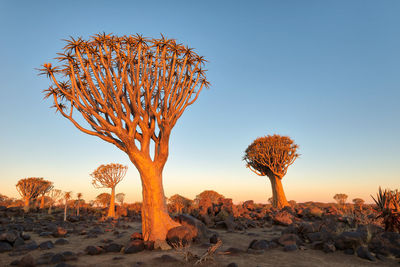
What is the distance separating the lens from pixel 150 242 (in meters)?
7.61

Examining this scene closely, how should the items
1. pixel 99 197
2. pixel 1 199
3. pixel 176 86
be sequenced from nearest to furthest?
1. pixel 176 86
2. pixel 99 197
3. pixel 1 199

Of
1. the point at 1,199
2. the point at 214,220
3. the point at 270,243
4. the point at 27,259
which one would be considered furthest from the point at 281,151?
the point at 1,199

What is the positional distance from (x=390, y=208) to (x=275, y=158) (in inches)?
541

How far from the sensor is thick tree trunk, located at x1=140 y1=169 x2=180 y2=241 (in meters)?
7.91

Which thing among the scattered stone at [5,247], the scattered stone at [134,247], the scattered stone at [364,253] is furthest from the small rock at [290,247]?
the scattered stone at [5,247]

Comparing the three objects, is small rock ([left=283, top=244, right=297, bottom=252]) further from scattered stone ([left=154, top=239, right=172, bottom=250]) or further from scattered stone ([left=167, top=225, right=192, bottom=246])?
scattered stone ([left=154, top=239, right=172, bottom=250])

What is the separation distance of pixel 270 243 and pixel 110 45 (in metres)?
9.31

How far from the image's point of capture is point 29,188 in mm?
29359

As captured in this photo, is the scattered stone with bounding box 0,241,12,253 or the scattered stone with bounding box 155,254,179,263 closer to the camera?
the scattered stone with bounding box 155,254,179,263

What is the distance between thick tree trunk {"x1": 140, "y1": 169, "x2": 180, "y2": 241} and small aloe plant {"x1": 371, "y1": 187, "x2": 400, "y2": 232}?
7.10 m

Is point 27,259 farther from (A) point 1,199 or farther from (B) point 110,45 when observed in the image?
(A) point 1,199

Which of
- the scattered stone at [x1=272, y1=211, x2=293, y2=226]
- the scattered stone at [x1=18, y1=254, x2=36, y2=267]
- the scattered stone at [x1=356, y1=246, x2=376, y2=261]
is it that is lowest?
the scattered stone at [x1=272, y1=211, x2=293, y2=226]

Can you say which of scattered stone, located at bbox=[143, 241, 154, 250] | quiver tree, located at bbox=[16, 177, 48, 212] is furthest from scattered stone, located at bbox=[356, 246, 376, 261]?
quiver tree, located at bbox=[16, 177, 48, 212]

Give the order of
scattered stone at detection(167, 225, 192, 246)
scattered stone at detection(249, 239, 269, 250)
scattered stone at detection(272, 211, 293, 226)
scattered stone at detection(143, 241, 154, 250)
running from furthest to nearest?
scattered stone at detection(272, 211, 293, 226)
scattered stone at detection(167, 225, 192, 246)
scattered stone at detection(143, 241, 154, 250)
scattered stone at detection(249, 239, 269, 250)
